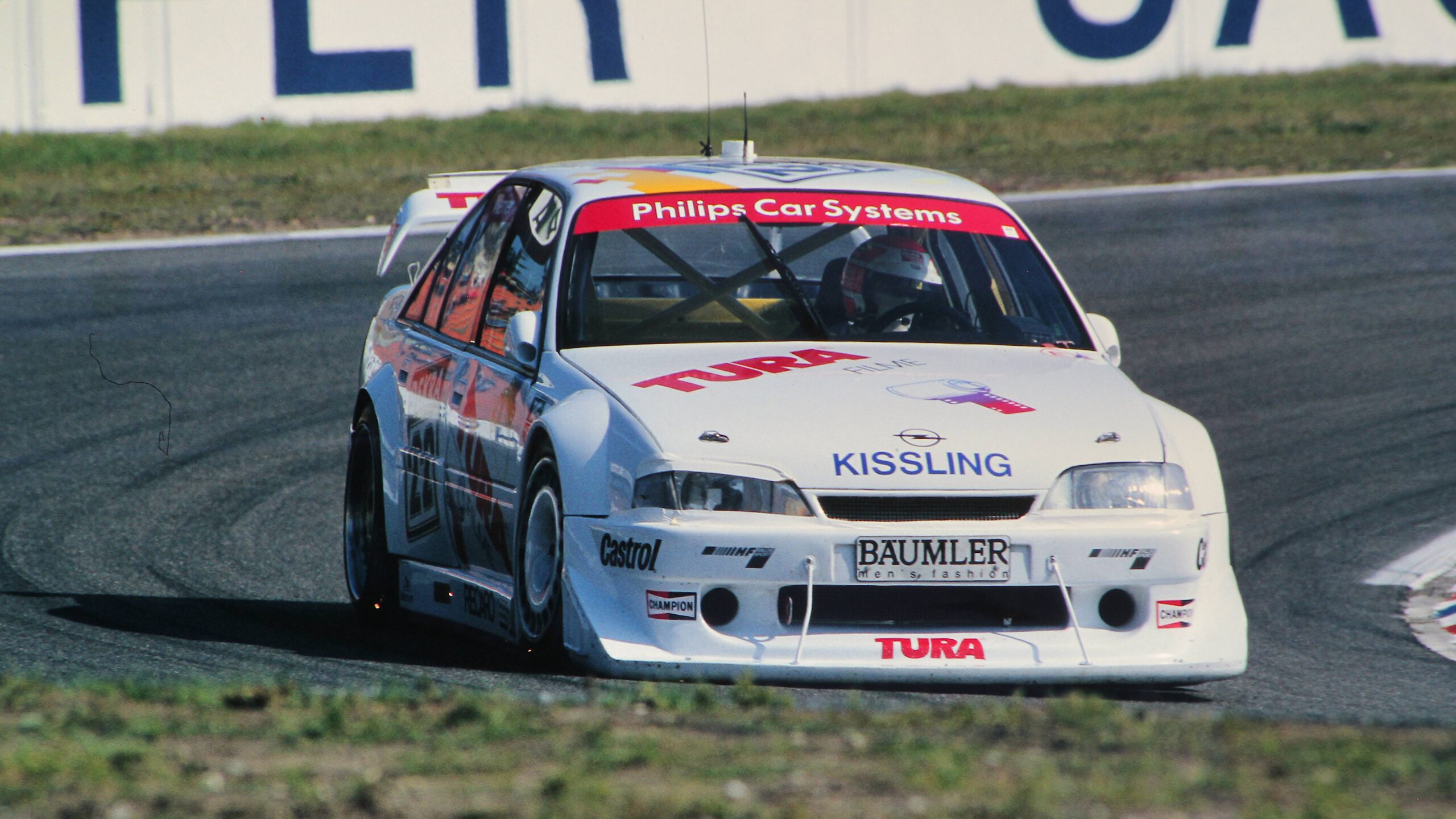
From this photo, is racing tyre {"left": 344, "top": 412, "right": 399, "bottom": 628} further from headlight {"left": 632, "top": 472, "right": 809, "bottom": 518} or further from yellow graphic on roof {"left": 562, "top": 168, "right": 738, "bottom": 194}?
headlight {"left": 632, "top": 472, "right": 809, "bottom": 518}

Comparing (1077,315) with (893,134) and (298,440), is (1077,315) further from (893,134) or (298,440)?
(893,134)

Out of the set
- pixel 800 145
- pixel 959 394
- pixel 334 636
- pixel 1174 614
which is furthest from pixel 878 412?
pixel 800 145

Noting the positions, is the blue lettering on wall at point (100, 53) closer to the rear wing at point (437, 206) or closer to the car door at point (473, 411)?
the rear wing at point (437, 206)

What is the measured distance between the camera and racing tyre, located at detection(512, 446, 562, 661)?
505 cm

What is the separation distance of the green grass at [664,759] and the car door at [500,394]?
51.7 inches

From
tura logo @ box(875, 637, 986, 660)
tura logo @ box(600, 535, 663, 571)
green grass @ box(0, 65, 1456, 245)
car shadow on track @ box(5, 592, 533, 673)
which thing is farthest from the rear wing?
green grass @ box(0, 65, 1456, 245)

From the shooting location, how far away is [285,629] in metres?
6.23

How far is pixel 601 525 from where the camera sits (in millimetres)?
4859

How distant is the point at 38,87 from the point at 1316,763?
1695cm

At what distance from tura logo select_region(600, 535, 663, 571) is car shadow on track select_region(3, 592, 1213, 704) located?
12.5 inches

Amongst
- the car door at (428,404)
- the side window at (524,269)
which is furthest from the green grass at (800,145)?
the side window at (524,269)

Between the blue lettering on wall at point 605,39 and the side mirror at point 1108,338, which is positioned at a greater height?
the blue lettering on wall at point 605,39

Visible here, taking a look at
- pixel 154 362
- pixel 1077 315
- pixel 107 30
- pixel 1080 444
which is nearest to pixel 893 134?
pixel 107 30

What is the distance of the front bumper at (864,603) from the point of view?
4750 millimetres
